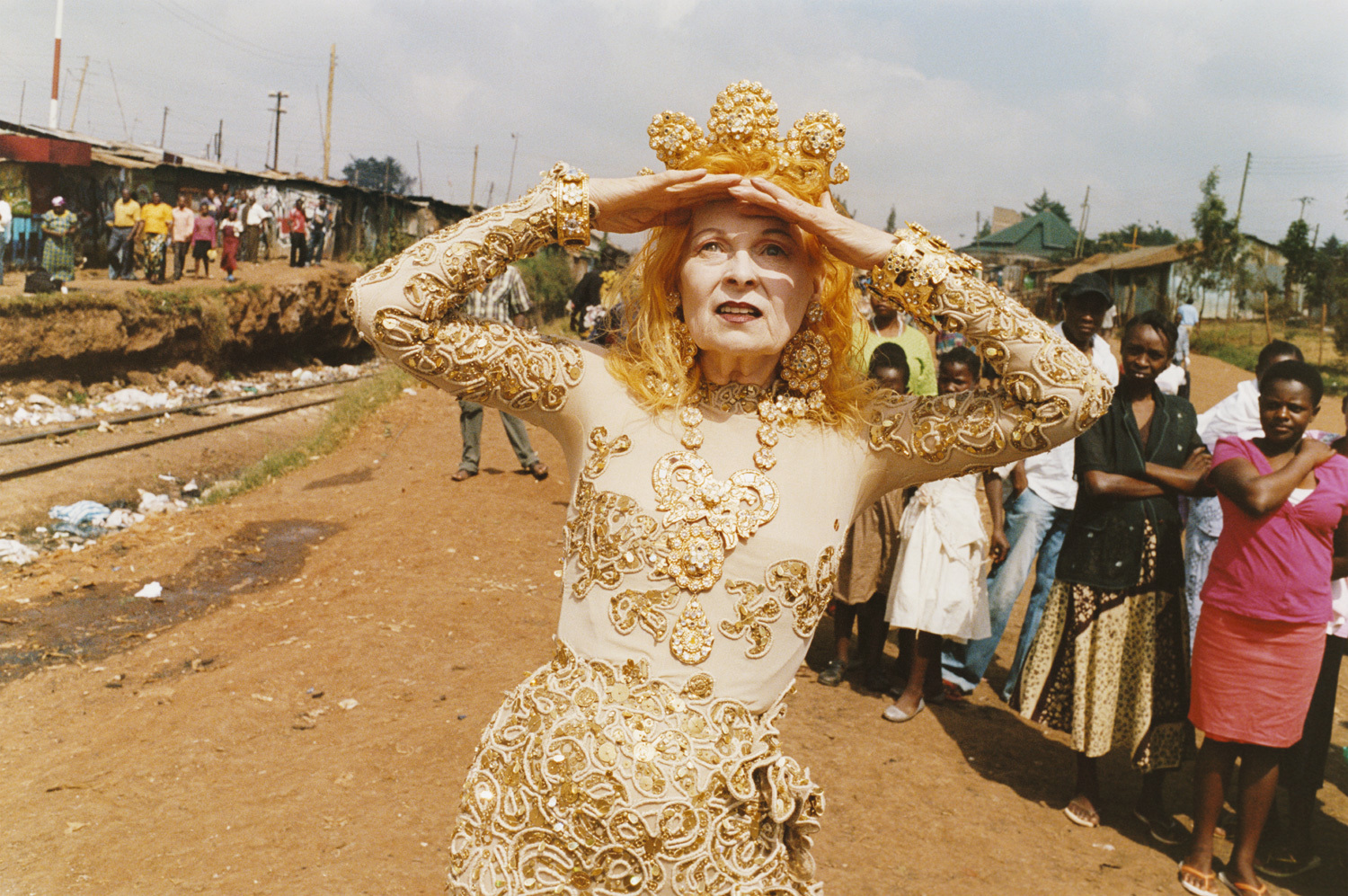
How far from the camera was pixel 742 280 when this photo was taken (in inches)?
79.1

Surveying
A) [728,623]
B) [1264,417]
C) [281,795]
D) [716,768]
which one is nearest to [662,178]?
[728,623]

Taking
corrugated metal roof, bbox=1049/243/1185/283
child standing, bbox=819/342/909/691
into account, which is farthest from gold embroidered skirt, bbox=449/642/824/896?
corrugated metal roof, bbox=1049/243/1185/283

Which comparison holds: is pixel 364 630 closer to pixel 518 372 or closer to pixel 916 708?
pixel 916 708

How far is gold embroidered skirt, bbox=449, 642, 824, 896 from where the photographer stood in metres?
1.83

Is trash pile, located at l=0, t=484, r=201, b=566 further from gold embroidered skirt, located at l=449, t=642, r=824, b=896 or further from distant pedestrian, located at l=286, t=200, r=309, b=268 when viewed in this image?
distant pedestrian, located at l=286, t=200, r=309, b=268

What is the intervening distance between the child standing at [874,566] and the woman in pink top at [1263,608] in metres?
1.91

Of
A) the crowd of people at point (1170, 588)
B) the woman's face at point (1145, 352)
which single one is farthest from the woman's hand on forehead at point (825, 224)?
the woman's face at point (1145, 352)

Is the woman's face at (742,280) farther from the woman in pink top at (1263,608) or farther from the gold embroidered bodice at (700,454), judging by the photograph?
the woman in pink top at (1263,608)

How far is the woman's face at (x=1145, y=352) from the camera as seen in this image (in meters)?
4.29

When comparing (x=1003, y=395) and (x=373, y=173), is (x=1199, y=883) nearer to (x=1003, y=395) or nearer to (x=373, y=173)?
(x=1003, y=395)

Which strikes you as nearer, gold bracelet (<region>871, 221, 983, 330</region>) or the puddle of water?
gold bracelet (<region>871, 221, 983, 330</region>)

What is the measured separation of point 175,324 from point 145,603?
13.0 meters

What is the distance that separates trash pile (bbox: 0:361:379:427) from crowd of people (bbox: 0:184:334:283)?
8.21 feet

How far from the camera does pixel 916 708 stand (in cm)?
543
